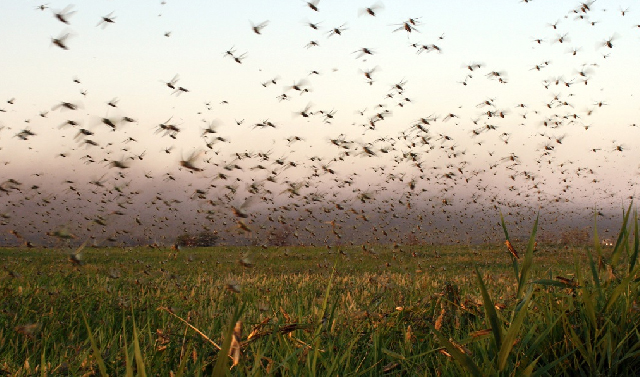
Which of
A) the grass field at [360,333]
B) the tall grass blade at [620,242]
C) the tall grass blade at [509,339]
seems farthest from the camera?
the tall grass blade at [620,242]

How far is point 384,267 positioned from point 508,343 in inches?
589

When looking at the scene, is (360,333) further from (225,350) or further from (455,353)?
(225,350)

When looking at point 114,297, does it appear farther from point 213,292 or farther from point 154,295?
point 213,292

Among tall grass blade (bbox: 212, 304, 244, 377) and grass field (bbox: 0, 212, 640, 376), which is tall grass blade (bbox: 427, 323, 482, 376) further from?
tall grass blade (bbox: 212, 304, 244, 377)

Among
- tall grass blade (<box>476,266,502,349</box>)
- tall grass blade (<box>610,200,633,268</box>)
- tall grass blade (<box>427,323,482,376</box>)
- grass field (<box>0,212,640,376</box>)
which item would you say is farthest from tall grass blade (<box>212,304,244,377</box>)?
tall grass blade (<box>610,200,633,268</box>)

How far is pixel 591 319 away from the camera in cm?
A: 272

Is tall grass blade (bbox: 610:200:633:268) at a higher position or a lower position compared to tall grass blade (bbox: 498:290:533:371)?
higher

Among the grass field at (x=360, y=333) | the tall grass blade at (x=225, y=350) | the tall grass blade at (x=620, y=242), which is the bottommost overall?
the grass field at (x=360, y=333)

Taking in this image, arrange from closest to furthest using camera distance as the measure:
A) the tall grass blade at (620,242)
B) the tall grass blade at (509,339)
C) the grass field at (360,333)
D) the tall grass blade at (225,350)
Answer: the tall grass blade at (225,350)
the tall grass blade at (509,339)
the grass field at (360,333)
the tall grass blade at (620,242)

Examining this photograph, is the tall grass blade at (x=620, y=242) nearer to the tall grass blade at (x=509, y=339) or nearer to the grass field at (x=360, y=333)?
the grass field at (x=360, y=333)

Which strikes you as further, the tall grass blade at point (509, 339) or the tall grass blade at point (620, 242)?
the tall grass blade at point (620, 242)

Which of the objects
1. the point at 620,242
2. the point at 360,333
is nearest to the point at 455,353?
the point at 360,333

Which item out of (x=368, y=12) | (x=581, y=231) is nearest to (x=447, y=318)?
(x=368, y=12)

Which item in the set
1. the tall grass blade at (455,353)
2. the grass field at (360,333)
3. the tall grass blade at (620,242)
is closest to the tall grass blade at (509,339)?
the grass field at (360,333)
